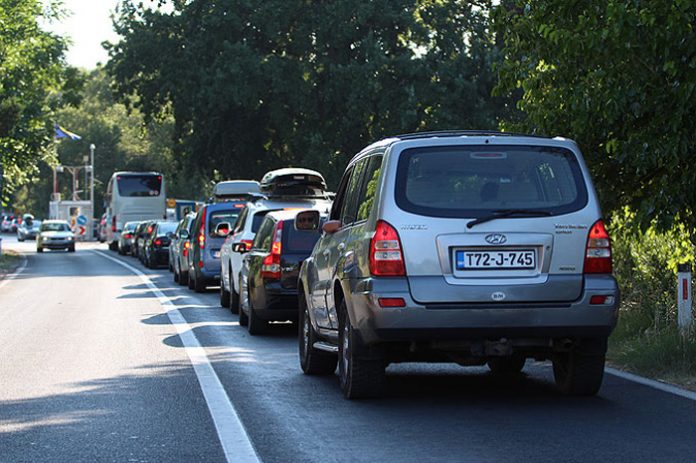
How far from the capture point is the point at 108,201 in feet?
237

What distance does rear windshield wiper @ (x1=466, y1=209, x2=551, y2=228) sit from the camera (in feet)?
30.6

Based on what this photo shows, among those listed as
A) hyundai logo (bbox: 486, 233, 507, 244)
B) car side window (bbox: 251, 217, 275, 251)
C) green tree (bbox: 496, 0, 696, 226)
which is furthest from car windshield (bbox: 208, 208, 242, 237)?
hyundai logo (bbox: 486, 233, 507, 244)

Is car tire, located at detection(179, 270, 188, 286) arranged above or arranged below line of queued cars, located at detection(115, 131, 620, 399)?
below

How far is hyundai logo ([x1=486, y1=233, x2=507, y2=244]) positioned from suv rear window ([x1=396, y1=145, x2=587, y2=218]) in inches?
6.6

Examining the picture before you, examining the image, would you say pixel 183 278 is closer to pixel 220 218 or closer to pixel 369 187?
pixel 220 218

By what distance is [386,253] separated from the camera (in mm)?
9375

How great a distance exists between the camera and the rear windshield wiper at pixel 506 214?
933 centimetres

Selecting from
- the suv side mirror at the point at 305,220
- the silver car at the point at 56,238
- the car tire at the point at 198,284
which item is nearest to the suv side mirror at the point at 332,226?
the suv side mirror at the point at 305,220

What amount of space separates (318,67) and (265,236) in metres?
31.2

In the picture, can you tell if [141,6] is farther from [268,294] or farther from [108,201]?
[268,294]

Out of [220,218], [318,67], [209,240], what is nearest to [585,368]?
[209,240]

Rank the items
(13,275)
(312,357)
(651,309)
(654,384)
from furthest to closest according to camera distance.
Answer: (13,275), (651,309), (312,357), (654,384)

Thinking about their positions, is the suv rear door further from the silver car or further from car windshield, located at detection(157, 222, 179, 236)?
the silver car

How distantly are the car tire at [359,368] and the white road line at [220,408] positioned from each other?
889 millimetres
